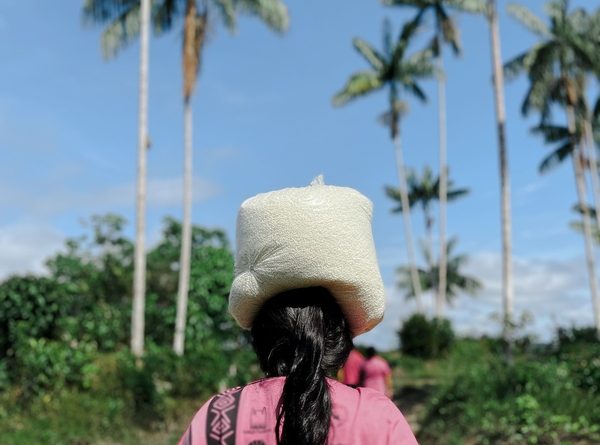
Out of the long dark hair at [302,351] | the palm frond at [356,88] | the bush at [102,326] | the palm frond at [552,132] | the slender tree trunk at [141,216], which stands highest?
the palm frond at [356,88]

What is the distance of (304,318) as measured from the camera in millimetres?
1548

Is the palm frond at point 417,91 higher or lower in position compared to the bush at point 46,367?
higher

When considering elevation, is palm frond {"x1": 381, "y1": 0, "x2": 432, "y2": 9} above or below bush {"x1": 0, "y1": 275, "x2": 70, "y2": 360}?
above

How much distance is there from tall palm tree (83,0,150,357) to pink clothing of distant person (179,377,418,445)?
48.0ft

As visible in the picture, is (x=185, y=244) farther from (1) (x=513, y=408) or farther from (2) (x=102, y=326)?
(1) (x=513, y=408)

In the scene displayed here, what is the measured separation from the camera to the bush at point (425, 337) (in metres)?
25.0

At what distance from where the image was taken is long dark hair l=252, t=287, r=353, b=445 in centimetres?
145

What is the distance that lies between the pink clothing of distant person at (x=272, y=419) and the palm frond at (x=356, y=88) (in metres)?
30.0

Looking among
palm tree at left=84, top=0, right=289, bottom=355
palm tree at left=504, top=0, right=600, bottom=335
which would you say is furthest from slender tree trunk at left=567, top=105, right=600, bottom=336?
palm tree at left=84, top=0, right=289, bottom=355

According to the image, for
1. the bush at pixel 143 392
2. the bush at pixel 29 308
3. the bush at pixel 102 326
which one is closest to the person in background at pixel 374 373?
the bush at pixel 143 392

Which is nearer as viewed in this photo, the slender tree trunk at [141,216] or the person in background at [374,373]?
the person in background at [374,373]

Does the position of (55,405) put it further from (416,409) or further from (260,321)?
(260,321)

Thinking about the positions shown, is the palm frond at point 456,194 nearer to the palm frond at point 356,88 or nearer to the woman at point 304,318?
the palm frond at point 356,88

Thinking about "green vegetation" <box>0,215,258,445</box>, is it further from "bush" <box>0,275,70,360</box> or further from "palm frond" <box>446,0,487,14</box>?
"palm frond" <box>446,0,487,14</box>
